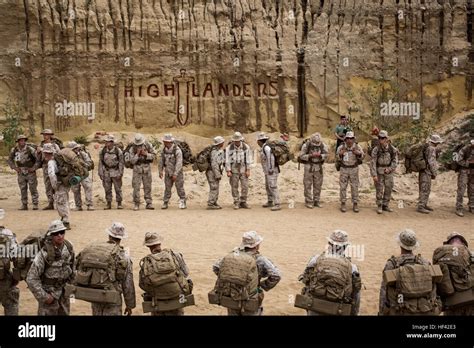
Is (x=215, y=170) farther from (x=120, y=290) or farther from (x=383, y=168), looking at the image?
(x=120, y=290)

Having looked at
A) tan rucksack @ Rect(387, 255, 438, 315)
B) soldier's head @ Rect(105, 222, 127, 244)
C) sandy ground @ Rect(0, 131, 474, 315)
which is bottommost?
sandy ground @ Rect(0, 131, 474, 315)

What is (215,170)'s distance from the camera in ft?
47.8

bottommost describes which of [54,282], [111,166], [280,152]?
[54,282]

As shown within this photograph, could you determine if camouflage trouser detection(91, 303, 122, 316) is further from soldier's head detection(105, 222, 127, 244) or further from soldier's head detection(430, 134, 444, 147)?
soldier's head detection(430, 134, 444, 147)

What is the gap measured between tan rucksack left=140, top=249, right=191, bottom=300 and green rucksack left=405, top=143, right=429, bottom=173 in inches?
341

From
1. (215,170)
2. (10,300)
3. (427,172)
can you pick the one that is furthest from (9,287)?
(427,172)

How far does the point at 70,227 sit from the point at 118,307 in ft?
18.4

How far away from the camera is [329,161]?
63.6 ft

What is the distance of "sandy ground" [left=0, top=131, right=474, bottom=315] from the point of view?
9289 millimetres

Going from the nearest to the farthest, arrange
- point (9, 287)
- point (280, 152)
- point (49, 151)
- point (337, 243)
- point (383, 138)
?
point (337, 243) → point (9, 287) → point (49, 151) → point (383, 138) → point (280, 152)

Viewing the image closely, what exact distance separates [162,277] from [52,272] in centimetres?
133

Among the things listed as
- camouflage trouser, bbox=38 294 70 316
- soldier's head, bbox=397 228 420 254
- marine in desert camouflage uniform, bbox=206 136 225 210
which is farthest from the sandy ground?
soldier's head, bbox=397 228 420 254

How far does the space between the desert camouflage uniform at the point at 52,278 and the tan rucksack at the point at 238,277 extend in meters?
1.83
